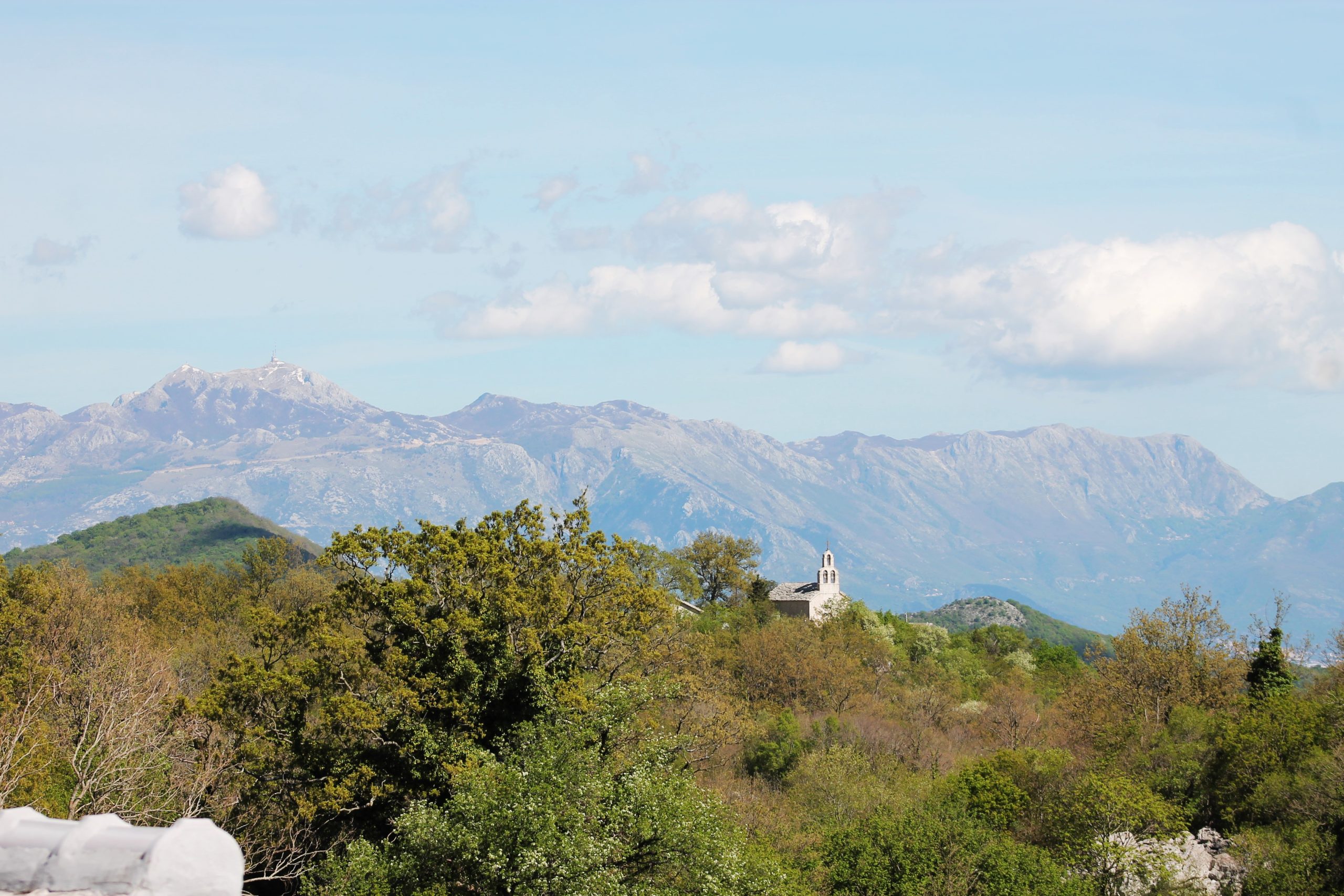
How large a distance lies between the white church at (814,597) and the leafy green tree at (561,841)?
245ft

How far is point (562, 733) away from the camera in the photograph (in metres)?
29.0

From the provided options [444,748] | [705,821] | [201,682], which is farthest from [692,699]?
[201,682]

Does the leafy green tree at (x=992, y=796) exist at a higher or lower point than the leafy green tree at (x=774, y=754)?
higher

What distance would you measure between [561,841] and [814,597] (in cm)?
9541

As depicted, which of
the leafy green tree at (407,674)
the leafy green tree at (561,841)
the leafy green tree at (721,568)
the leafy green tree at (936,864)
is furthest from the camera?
the leafy green tree at (721,568)

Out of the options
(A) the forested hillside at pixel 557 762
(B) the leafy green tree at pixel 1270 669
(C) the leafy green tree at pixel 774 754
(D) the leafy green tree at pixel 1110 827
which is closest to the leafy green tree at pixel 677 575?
(C) the leafy green tree at pixel 774 754

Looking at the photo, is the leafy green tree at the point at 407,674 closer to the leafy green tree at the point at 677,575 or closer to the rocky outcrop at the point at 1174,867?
the rocky outcrop at the point at 1174,867

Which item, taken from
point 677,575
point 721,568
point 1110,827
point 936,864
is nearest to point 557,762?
point 936,864

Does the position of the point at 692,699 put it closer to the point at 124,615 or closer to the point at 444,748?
the point at 444,748

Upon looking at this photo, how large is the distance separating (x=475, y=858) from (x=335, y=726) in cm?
1043

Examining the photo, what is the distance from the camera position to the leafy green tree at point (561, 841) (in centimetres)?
2506

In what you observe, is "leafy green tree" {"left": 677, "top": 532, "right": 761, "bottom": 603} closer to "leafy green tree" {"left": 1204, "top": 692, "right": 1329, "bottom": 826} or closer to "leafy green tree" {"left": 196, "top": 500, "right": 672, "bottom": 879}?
"leafy green tree" {"left": 1204, "top": 692, "right": 1329, "bottom": 826}

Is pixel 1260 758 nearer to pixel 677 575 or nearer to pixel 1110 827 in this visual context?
pixel 1110 827

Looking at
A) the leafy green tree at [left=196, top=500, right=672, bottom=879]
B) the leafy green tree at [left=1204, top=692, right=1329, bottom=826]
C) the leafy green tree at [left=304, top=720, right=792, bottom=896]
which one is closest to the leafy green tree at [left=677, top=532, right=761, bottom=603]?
the leafy green tree at [left=1204, top=692, right=1329, bottom=826]
